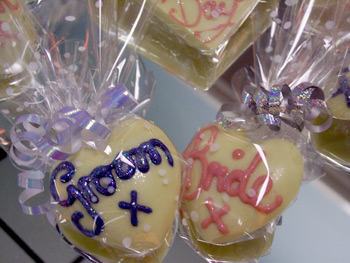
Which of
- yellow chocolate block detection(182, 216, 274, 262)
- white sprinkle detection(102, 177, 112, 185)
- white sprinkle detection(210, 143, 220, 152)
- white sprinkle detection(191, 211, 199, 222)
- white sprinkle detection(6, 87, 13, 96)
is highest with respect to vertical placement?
white sprinkle detection(210, 143, 220, 152)

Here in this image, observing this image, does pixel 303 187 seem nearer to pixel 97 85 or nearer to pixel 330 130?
pixel 330 130

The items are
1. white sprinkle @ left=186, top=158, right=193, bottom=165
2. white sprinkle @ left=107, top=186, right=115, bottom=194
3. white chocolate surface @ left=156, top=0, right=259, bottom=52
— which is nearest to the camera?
white sprinkle @ left=107, top=186, right=115, bottom=194

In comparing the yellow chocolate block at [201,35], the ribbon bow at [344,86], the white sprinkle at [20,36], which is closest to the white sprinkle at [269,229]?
the ribbon bow at [344,86]

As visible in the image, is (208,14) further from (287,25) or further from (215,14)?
(287,25)

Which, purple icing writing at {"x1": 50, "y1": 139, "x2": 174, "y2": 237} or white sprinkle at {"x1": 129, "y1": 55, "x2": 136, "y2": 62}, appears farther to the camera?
white sprinkle at {"x1": 129, "y1": 55, "x2": 136, "y2": 62}

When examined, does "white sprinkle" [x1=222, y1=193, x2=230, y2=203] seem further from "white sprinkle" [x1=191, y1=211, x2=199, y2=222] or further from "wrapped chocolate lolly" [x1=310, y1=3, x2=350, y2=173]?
"wrapped chocolate lolly" [x1=310, y1=3, x2=350, y2=173]

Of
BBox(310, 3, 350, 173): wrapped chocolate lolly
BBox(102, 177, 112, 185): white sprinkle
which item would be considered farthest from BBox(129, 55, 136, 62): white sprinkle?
BBox(310, 3, 350, 173): wrapped chocolate lolly

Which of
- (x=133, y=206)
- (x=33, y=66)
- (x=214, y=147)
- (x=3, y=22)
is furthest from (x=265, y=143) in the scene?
(x=3, y=22)
